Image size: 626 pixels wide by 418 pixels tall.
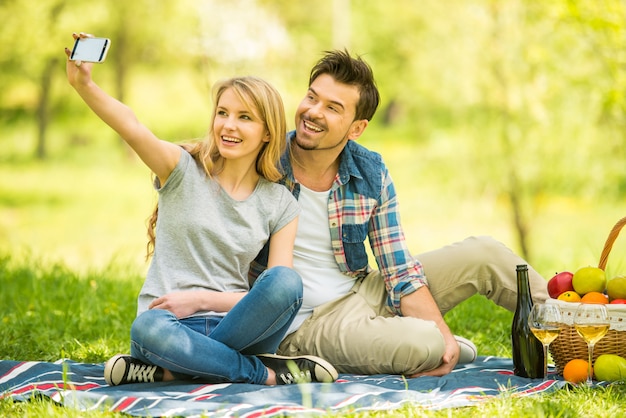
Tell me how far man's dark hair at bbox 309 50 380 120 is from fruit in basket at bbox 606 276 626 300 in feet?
4.61

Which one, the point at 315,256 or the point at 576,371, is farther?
the point at 315,256

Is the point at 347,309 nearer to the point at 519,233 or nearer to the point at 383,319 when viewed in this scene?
the point at 383,319

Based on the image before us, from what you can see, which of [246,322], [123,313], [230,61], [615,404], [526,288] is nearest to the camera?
[615,404]

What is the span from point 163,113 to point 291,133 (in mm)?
17683

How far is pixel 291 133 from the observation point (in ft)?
13.0

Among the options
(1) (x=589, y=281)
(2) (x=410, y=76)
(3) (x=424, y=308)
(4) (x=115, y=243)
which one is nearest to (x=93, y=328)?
(3) (x=424, y=308)

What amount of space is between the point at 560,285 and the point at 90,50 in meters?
2.23

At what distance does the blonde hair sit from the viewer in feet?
11.7

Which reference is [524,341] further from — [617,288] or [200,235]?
[200,235]

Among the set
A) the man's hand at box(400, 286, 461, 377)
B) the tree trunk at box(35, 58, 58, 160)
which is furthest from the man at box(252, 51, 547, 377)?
the tree trunk at box(35, 58, 58, 160)

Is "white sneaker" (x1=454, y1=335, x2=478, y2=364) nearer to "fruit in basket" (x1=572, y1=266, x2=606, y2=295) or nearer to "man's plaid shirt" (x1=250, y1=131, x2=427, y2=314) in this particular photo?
"man's plaid shirt" (x1=250, y1=131, x2=427, y2=314)

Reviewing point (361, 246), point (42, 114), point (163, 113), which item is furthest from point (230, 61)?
point (361, 246)

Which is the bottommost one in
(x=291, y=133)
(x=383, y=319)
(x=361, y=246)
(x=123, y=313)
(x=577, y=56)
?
(x=123, y=313)

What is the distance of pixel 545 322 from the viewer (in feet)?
10.5
